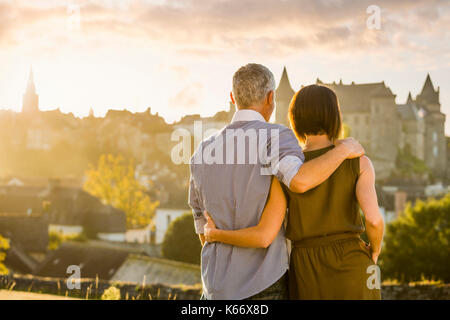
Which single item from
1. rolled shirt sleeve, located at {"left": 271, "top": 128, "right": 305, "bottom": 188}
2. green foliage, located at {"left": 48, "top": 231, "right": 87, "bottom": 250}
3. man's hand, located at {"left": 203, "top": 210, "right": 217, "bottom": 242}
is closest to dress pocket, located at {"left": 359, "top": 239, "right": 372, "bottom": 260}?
rolled shirt sleeve, located at {"left": 271, "top": 128, "right": 305, "bottom": 188}

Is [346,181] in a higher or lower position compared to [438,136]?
lower

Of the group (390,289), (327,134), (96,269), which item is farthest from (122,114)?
(327,134)

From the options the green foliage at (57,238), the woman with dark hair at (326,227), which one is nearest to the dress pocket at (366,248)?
the woman with dark hair at (326,227)

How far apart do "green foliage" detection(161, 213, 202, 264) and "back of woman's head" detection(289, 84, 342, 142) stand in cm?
3135

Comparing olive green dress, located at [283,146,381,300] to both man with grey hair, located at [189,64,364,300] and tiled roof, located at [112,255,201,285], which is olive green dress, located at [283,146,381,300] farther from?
tiled roof, located at [112,255,201,285]

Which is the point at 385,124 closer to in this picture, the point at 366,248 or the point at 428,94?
the point at 428,94

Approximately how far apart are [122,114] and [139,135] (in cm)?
1403

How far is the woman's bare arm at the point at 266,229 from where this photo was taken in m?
3.40

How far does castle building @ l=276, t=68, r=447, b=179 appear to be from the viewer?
93.1 m

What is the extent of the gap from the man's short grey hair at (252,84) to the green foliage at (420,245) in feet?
95.2

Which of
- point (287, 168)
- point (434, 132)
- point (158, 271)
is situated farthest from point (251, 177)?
point (434, 132)

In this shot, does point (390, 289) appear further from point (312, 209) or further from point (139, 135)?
point (139, 135)

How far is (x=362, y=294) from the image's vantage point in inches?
136

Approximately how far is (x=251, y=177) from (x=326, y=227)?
1.93 feet
